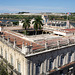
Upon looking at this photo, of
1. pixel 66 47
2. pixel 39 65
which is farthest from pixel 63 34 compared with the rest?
pixel 39 65

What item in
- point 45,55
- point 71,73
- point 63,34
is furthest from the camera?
point 63,34

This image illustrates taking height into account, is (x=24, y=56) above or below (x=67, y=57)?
above

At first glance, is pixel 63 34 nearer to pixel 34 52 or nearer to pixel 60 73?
pixel 60 73

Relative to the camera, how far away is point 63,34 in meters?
30.0

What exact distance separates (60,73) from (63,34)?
1144cm

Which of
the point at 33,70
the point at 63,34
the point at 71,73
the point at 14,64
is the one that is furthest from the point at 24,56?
the point at 63,34

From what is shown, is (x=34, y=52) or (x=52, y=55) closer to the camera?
(x=34, y=52)

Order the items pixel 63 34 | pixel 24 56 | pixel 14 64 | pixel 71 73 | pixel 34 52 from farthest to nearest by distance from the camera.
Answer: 1. pixel 63 34
2. pixel 71 73
3. pixel 14 64
4. pixel 34 52
5. pixel 24 56

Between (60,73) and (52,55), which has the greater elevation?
(52,55)

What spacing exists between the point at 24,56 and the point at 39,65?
10.8ft

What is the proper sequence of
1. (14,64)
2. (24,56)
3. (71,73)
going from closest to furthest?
(24,56), (14,64), (71,73)

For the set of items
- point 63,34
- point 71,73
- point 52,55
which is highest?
point 63,34

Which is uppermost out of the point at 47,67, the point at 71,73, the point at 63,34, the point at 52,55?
the point at 63,34

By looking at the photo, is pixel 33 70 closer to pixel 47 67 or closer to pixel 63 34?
pixel 47 67
